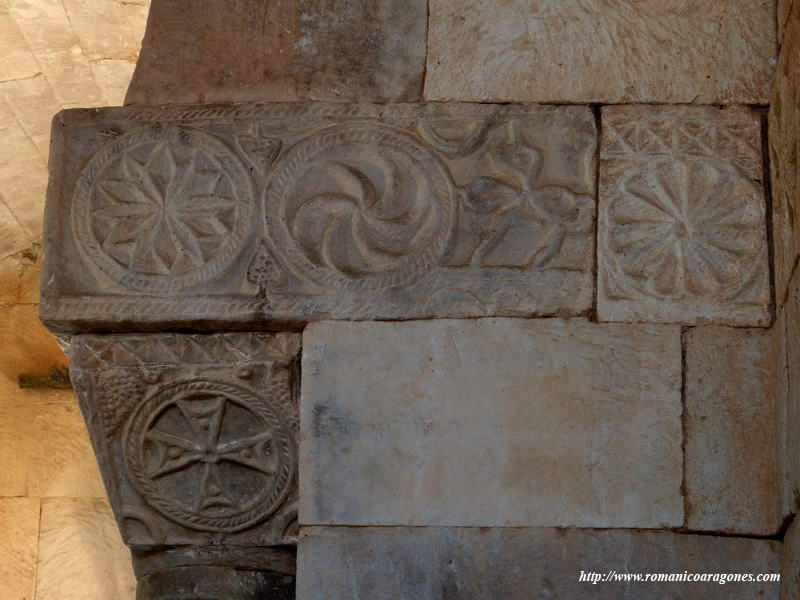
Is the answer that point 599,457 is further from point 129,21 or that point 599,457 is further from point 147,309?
point 129,21

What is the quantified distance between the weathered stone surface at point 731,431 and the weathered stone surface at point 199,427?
105cm

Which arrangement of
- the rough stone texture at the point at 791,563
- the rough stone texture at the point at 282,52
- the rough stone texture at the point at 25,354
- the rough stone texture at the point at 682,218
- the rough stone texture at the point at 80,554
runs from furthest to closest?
1. the rough stone texture at the point at 25,354
2. the rough stone texture at the point at 80,554
3. the rough stone texture at the point at 282,52
4. the rough stone texture at the point at 682,218
5. the rough stone texture at the point at 791,563

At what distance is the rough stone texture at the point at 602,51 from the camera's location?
395cm

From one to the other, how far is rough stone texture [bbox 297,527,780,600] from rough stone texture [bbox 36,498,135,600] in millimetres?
2058

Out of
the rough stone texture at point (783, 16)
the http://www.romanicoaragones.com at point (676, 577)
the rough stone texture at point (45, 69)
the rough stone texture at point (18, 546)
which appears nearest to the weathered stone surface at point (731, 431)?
the http://www.romanicoaragones.com at point (676, 577)

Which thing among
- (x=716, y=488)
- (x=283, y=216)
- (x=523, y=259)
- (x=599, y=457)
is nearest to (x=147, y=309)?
(x=283, y=216)

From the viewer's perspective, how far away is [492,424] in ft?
12.2

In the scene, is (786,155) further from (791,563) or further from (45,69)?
(45,69)

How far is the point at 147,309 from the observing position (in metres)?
3.87

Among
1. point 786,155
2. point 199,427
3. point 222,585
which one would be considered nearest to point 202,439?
point 199,427

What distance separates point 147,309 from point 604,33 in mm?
1482

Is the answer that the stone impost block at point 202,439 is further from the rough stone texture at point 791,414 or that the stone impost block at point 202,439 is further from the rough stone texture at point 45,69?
the rough stone texture at point 45,69

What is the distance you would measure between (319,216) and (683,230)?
0.98m

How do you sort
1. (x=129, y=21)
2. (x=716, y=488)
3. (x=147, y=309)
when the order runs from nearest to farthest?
(x=716, y=488)
(x=147, y=309)
(x=129, y=21)
